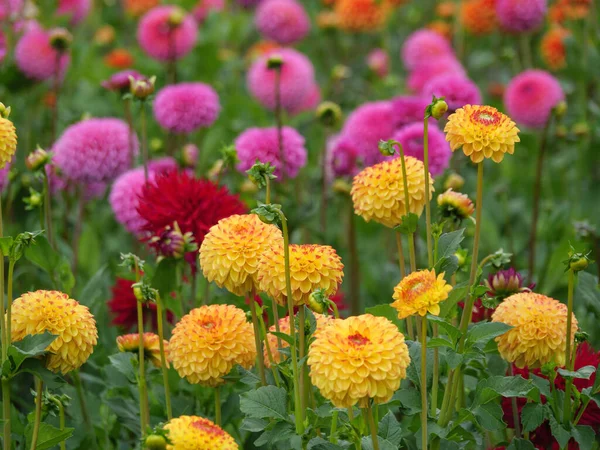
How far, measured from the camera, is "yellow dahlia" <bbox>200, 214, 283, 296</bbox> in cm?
144

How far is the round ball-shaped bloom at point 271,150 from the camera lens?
2.58 meters

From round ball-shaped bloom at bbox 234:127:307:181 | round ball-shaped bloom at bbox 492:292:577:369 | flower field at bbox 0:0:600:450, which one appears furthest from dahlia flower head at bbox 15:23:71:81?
round ball-shaped bloom at bbox 492:292:577:369

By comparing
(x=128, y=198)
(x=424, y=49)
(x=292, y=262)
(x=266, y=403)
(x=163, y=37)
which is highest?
(x=163, y=37)

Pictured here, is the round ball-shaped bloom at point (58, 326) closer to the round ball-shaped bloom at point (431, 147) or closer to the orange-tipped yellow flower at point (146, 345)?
the orange-tipped yellow flower at point (146, 345)

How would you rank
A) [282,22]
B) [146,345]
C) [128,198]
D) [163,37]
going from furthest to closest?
[282,22] → [163,37] → [128,198] → [146,345]

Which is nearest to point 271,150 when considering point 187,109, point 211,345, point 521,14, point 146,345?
point 187,109

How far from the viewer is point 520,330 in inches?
59.4

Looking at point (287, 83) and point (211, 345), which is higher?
point (287, 83)

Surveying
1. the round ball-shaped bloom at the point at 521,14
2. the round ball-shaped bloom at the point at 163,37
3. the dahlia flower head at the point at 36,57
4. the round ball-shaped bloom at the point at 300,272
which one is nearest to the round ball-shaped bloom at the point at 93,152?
the dahlia flower head at the point at 36,57

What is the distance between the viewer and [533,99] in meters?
3.21

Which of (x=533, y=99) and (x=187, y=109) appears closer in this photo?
(x=187, y=109)

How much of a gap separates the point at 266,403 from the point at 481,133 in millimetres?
520

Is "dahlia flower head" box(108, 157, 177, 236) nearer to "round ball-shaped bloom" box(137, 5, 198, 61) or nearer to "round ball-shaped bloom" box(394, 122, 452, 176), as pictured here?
"round ball-shaped bloom" box(394, 122, 452, 176)

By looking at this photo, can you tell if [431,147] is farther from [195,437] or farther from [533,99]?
[195,437]
